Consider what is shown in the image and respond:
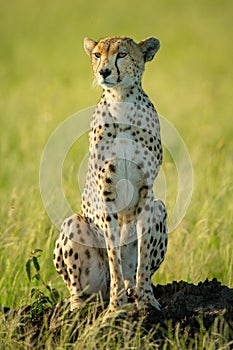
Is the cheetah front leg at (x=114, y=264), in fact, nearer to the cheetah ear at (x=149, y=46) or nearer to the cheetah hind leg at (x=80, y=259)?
the cheetah hind leg at (x=80, y=259)

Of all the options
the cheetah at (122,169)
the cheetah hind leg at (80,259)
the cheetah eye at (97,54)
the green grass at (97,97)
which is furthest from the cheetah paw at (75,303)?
the cheetah eye at (97,54)

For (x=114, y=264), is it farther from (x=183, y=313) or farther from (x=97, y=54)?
(x=97, y=54)

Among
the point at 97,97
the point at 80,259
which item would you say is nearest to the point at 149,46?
the point at 80,259

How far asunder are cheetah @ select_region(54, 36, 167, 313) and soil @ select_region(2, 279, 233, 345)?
0.51ft

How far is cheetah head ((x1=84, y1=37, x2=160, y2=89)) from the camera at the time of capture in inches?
203

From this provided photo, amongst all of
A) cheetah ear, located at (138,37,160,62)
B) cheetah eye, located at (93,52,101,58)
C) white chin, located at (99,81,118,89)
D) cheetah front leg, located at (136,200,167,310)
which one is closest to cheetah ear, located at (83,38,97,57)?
A: cheetah eye, located at (93,52,101,58)

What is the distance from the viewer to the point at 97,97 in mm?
14508

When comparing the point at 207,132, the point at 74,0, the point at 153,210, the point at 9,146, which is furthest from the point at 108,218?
the point at 74,0

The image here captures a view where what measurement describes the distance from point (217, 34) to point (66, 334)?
15.4 m

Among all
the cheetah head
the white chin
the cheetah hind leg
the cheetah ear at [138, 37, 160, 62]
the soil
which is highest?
the cheetah ear at [138, 37, 160, 62]

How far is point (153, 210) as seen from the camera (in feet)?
18.0

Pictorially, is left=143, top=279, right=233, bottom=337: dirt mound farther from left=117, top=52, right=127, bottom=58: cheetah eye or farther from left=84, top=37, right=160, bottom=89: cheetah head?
left=117, top=52, right=127, bottom=58: cheetah eye

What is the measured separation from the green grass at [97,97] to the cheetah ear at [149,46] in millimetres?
1608

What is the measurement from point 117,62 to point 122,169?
22.9 inches
